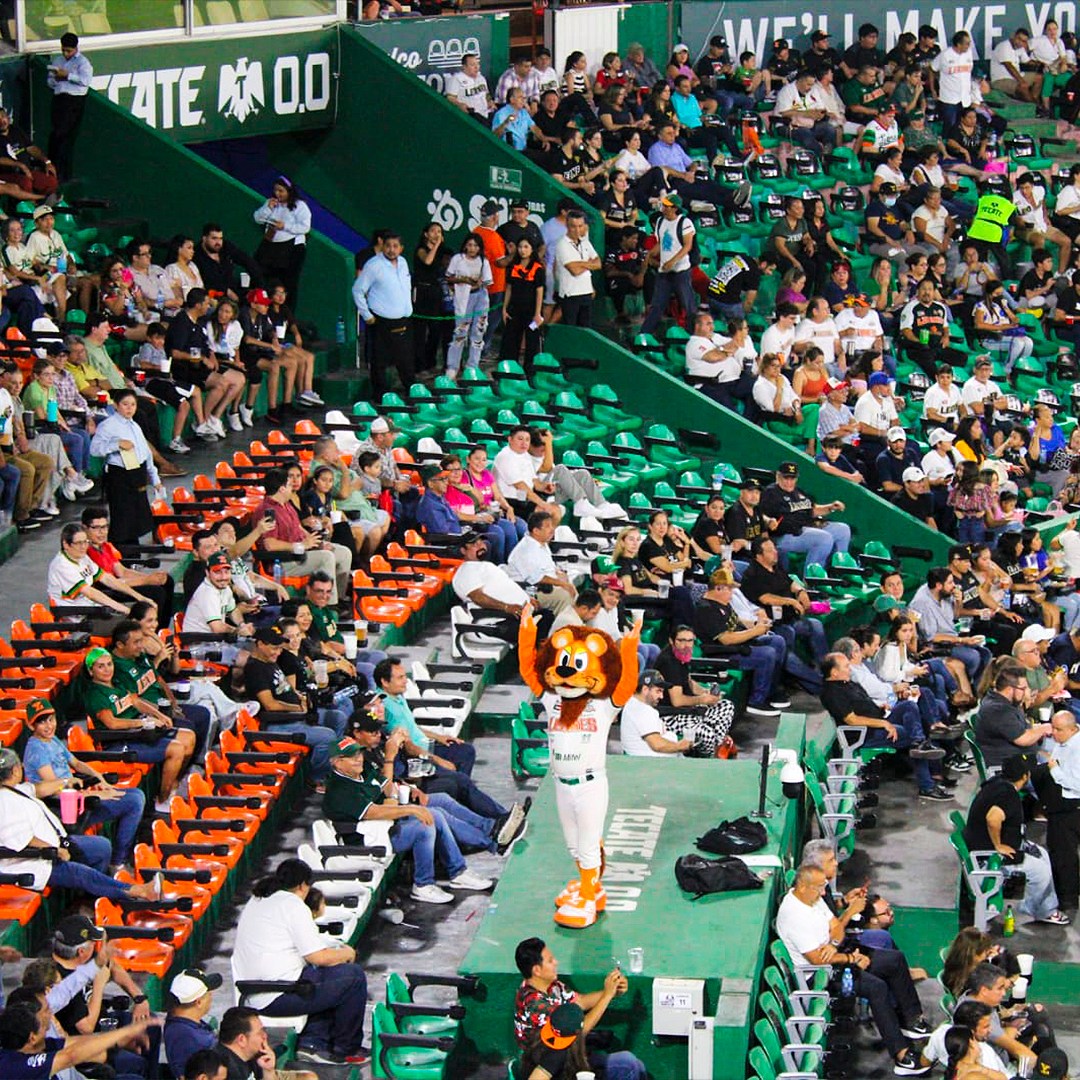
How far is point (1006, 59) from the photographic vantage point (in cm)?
2823

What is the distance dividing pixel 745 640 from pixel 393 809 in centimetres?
414

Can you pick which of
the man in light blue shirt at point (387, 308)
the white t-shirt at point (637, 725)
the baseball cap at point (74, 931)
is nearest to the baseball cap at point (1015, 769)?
the white t-shirt at point (637, 725)

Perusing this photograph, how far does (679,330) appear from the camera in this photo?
21328 mm

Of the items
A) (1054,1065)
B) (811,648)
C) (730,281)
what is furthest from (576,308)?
(1054,1065)

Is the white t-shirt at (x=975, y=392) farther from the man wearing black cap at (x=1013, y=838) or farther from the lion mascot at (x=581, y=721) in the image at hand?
the lion mascot at (x=581, y=721)

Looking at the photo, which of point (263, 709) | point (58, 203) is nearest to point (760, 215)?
point (58, 203)

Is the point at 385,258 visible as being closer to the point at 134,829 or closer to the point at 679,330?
the point at 679,330

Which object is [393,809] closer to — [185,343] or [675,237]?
[185,343]

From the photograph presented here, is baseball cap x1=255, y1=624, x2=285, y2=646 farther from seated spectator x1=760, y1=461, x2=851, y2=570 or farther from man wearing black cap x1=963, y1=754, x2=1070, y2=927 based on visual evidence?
seated spectator x1=760, y1=461, x2=851, y2=570

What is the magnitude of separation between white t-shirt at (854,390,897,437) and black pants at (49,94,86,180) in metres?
7.12

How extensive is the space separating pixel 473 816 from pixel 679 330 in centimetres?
843

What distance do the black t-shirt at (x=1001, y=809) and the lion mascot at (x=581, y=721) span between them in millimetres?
3011

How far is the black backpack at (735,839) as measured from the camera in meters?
12.7

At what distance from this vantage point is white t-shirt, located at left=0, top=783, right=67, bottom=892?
11.9 metres
